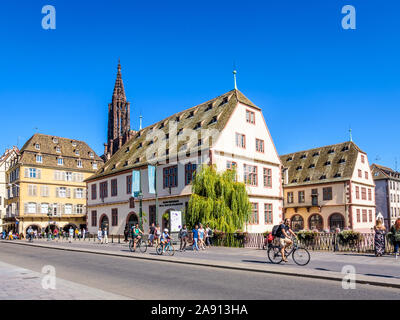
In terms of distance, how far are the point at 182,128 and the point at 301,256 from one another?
26.3m

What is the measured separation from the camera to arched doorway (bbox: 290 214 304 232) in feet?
179

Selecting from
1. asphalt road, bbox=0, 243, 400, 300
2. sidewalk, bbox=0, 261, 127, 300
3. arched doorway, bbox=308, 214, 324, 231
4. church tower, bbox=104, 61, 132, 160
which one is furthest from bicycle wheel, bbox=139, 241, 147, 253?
church tower, bbox=104, 61, 132, 160

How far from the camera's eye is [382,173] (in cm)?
7119

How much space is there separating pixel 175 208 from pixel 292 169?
28.7 metres

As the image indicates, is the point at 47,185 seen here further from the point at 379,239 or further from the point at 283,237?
the point at 379,239

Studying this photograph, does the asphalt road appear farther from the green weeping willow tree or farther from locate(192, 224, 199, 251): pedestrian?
the green weeping willow tree

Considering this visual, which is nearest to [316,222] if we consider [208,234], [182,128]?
[182,128]

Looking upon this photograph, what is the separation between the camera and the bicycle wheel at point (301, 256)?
50.6 ft

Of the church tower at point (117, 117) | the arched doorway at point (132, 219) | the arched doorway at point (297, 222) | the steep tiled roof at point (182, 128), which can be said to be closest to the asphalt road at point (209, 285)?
the steep tiled roof at point (182, 128)

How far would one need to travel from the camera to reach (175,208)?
35.6 m

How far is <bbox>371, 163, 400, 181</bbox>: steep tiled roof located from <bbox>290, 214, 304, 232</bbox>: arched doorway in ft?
80.3

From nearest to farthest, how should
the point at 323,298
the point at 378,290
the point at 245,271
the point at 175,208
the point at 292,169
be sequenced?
the point at 323,298 < the point at 378,290 < the point at 245,271 < the point at 175,208 < the point at 292,169
